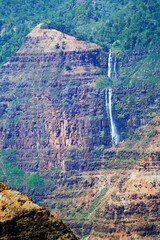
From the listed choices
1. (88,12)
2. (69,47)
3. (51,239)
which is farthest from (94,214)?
(51,239)

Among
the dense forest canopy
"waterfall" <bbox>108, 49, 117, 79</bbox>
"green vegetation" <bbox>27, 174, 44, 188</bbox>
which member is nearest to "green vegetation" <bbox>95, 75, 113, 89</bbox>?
"waterfall" <bbox>108, 49, 117, 79</bbox>

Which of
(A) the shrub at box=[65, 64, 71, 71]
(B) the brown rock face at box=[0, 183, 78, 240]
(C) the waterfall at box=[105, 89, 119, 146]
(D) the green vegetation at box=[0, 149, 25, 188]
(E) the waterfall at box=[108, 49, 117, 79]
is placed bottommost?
(D) the green vegetation at box=[0, 149, 25, 188]

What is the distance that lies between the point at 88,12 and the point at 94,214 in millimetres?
33909

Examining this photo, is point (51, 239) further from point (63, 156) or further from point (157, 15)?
point (157, 15)

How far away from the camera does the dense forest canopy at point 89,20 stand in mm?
84000

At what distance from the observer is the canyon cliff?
224ft

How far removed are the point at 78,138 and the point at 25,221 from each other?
59.7m

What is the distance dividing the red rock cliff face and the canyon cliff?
10 cm

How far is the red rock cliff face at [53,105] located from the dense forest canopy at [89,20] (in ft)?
13.5

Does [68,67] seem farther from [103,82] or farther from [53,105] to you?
[53,105]

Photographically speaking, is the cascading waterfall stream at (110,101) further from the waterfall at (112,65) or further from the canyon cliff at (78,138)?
the canyon cliff at (78,138)

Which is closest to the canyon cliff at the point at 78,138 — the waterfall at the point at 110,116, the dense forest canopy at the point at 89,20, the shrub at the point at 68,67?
the shrub at the point at 68,67

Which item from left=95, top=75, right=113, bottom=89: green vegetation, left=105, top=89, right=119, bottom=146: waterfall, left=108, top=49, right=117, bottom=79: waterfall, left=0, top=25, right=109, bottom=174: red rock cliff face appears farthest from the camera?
left=108, top=49, right=117, bottom=79: waterfall

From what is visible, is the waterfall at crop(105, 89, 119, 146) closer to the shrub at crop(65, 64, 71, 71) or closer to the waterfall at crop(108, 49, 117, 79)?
the waterfall at crop(108, 49, 117, 79)
